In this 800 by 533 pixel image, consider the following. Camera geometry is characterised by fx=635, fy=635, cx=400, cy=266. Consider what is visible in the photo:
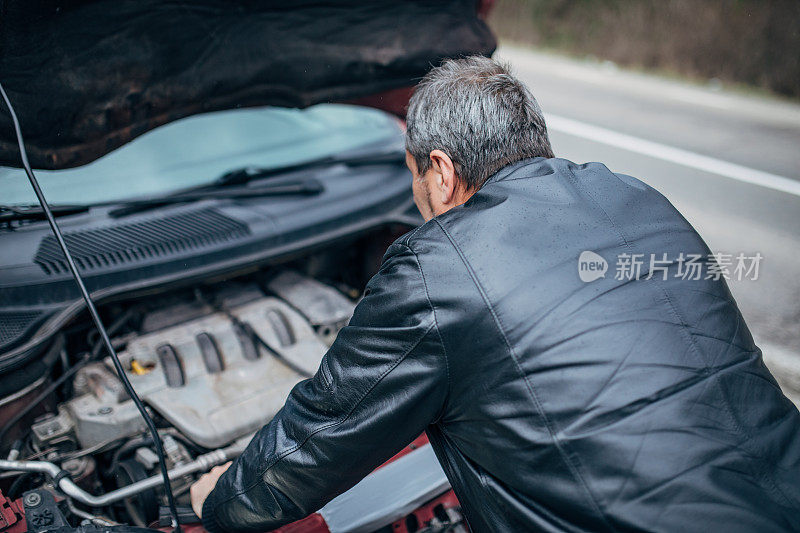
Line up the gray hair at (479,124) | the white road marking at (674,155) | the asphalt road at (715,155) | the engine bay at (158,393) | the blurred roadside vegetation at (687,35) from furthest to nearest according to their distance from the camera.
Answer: the blurred roadside vegetation at (687,35) → the white road marking at (674,155) → the asphalt road at (715,155) → the engine bay at (158,393) → the gray hair at (479,124)

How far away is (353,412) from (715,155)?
6.25 meters

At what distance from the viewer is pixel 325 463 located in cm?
125

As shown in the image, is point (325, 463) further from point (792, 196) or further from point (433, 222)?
point (792, 196)

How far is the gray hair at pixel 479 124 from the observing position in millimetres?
1327

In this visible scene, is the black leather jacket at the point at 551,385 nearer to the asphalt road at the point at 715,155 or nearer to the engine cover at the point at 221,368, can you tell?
the engine cover at the point at 221,368

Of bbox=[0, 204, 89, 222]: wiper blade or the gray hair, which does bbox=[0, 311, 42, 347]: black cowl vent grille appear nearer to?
bbox=[0, 204, 89, 222]: wiper blade

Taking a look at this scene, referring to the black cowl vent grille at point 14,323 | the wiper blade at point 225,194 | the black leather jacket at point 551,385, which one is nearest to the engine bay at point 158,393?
the black cowl vent grille at point 14,323

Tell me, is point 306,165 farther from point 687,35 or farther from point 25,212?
point 687,35

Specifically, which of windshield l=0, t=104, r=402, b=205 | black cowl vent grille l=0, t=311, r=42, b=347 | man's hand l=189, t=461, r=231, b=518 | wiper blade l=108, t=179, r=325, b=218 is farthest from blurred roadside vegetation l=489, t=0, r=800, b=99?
black cowl vent grille l=0, t=311, r=42, b=347

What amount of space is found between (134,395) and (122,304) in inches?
24.0

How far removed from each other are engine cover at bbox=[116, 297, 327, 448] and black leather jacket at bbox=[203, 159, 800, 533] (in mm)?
453

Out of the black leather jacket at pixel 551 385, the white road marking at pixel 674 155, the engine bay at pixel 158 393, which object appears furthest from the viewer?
the white road marking at pixel 674 155

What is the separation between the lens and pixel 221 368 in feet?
6.16

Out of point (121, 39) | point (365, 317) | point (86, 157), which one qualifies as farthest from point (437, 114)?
point (86, 157)
